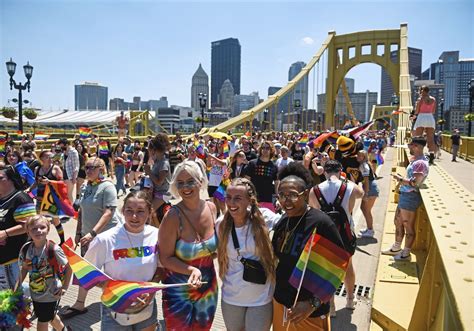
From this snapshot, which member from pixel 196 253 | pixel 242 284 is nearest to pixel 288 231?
pixel 242 284

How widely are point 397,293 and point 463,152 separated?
1835cm

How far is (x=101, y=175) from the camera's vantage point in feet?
13.4

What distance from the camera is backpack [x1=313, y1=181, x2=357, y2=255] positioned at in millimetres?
3887

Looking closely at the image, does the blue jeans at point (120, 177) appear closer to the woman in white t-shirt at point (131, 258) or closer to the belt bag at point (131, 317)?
the woman in white t-shirt at point (131, 258)

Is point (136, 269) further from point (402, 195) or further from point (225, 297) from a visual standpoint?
point (402, 195)

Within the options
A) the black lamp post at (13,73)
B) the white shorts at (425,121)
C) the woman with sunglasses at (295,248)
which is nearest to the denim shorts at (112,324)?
the woman with sunglasses at (295,248)

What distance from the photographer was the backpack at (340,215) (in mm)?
3887

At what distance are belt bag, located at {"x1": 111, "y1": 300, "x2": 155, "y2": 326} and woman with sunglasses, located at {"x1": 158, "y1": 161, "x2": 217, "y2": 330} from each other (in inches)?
5.1

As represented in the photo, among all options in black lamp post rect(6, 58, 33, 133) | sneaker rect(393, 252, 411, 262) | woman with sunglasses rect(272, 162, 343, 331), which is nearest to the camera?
woman with sunglasses rect(272, 162, 343, 331)

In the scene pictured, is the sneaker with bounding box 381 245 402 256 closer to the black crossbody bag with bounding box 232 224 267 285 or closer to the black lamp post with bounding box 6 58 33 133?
the black crossbody bag with bounding box 232 224 267 285

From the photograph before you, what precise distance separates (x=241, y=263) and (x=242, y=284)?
13cm

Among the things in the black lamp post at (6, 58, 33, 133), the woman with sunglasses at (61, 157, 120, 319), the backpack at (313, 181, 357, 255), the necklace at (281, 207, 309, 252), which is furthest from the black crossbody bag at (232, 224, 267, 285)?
the black lamp post at (6, 58, 33, 133)

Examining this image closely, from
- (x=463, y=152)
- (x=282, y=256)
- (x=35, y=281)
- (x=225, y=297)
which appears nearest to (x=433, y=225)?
(x=282, y=256)

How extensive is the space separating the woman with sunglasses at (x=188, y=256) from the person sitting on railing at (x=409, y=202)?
202 cm
